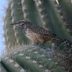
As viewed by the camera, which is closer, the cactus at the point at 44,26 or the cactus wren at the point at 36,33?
the cactus at the point at 44,26

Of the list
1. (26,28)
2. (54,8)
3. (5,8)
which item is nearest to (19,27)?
(26,28)

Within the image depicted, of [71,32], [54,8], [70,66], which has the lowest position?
[70,66]

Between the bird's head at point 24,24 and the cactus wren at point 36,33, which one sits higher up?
the bird's head at point 24,24

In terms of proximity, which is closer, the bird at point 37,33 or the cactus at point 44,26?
the cactus at point 44,26

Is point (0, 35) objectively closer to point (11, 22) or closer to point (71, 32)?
point (11, 22)
